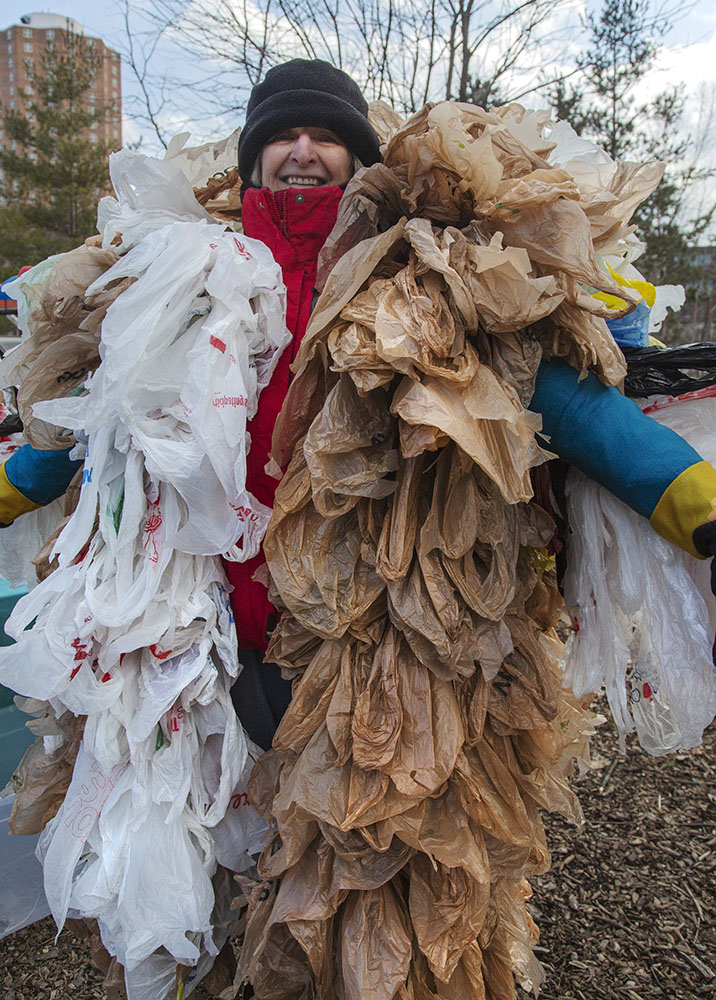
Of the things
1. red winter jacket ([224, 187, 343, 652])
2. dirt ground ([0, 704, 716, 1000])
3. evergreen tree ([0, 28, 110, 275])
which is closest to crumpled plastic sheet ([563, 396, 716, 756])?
red winter jacket ([224, 187, 343, 652])

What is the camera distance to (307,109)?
1.42 meters

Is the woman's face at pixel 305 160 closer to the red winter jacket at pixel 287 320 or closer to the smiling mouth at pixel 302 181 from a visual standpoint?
the smiling mouth at pixel 302 181

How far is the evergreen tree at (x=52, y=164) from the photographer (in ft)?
35.1

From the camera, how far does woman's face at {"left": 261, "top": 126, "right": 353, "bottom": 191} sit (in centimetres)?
142

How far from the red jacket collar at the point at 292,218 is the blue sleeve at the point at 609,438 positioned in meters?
0.49

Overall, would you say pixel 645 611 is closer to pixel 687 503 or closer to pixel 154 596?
pixel 687 503

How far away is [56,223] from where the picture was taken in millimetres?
11195

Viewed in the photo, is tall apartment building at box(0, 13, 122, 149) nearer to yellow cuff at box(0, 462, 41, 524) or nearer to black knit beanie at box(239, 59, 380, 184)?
black knit beanie at box(239, 59, 380, 184)

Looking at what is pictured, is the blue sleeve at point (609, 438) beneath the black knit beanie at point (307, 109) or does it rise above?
beneath

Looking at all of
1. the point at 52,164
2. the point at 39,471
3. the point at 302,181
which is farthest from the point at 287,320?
the point at 52,164

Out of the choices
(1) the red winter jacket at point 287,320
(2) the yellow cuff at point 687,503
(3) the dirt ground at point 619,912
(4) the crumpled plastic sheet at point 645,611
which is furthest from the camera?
(3) the dirt ground at point 619,912

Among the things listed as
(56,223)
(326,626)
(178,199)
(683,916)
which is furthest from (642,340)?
(56,223)

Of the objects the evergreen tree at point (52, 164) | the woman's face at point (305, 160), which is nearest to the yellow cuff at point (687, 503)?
the woman's face at point (305, 160)

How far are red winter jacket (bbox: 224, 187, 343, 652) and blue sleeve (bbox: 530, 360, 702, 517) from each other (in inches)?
17.7
